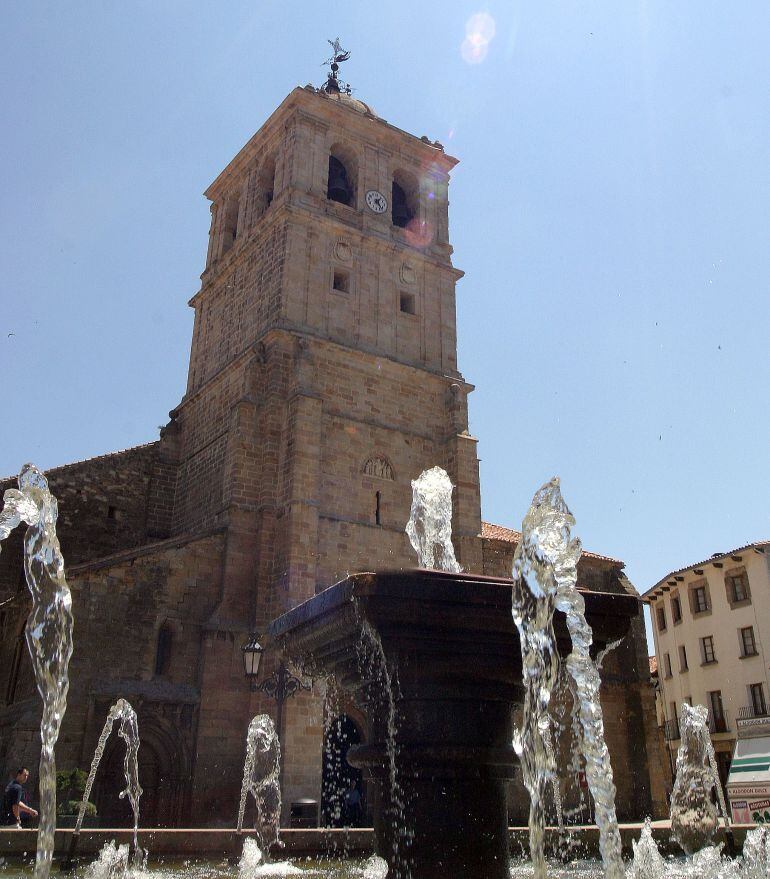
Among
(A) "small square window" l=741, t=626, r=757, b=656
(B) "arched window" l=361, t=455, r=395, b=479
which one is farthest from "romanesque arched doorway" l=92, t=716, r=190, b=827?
(A) "small square window" l=741, t=626, r=757, b=656

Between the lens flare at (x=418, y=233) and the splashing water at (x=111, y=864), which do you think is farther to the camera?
the lens flare at (x=418, y=233)

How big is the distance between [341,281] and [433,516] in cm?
736

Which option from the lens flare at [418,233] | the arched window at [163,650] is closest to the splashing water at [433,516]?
the arched window at [163,650]

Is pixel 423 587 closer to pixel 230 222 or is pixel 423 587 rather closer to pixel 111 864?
pixel 111 864

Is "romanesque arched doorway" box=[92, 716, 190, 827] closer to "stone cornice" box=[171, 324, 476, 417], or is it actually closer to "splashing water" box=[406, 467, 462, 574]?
"splashing water" box=[406, 467, 462, 574]

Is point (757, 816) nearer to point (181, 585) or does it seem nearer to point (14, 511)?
point (14, 511)

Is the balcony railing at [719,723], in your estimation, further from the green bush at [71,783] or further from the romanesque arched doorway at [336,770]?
the green bush at [71,783]

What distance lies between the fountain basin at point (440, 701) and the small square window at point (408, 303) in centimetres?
1929

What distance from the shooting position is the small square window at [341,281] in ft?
72.8

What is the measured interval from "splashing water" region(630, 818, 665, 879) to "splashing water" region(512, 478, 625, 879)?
6.07 ft

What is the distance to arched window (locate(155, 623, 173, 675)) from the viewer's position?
16.3 meters

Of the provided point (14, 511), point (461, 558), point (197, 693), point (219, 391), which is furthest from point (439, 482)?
point (14, 511)

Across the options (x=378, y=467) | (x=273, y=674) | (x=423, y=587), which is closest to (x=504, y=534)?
(x=378, y=467)

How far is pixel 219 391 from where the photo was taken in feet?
71.9
